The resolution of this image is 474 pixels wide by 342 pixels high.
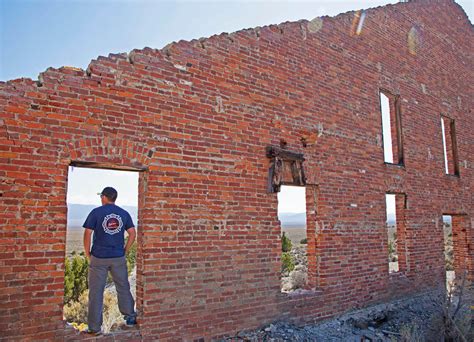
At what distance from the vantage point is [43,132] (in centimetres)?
434

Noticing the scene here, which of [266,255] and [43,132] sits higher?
[43,132]

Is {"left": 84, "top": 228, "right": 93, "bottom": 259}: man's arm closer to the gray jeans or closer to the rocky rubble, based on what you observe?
the gray jeans

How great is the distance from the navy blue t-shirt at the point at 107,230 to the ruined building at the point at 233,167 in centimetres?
29

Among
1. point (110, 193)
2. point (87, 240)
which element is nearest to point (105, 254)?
point (87, 240)

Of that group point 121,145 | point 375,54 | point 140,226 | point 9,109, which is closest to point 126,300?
point 140,226

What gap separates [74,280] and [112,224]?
26.8 feet

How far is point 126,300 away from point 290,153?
140 inches

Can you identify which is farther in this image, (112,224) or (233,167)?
(233,167)

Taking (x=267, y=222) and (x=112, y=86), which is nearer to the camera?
(x=112, y=86)

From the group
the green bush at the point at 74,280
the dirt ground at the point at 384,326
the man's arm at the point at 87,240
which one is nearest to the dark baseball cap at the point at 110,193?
the man's arm at the point at 87,240

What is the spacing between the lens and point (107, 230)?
15.4 feet

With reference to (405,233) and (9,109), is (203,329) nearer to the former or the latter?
(9,109)

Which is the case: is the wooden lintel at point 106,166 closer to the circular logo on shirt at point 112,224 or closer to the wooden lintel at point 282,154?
the circular logo on shirt at point 112,224

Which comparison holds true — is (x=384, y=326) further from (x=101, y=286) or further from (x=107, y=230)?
(x=107, y=230)
